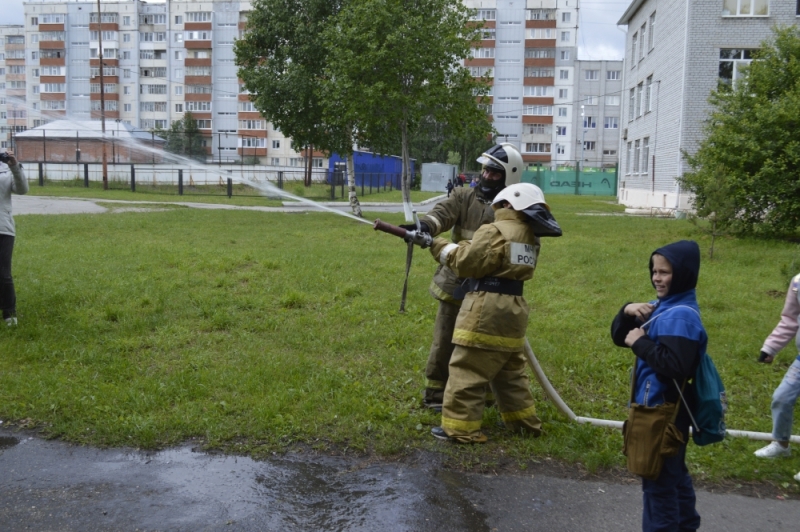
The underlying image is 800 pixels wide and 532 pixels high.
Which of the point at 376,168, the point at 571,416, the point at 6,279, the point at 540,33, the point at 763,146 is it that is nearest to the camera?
the point at 571,416

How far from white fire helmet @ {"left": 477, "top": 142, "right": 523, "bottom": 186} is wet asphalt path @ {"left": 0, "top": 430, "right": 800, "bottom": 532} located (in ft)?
6.62

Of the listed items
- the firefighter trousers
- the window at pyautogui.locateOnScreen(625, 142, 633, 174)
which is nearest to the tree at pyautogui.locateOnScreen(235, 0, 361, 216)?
the firefighter trousers

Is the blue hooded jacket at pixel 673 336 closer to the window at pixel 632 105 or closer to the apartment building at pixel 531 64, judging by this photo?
the window at pixel 632 105

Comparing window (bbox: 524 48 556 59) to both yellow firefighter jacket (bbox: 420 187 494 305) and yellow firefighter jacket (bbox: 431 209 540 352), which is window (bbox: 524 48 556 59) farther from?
yellow firefighter jacket (bbox: 431 209 540 352)

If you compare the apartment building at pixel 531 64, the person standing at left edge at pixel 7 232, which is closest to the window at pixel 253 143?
the apartment building at pixel 531 64

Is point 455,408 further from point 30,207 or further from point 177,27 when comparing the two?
point 177,27

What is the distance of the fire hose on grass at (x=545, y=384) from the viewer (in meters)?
4.75

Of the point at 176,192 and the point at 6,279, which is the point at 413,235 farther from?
the point at 176,192

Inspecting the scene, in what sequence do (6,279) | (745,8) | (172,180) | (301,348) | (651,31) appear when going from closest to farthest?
1. (301,348)
2. (6,279)
3. (745,8)
4. (651,31)
5. (172,180)

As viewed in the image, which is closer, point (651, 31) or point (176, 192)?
point (651, 31)

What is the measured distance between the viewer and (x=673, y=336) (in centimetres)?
314

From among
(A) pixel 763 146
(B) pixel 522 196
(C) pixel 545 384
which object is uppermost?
(A) pixel 763 146

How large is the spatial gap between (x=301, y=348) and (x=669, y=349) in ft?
14.7

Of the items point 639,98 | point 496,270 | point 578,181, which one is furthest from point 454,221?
point 578,181
